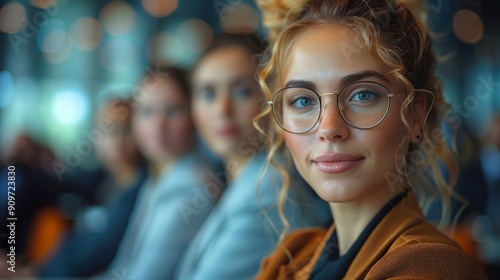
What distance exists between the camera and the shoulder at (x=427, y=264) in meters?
0.71

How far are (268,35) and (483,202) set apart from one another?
1109mm

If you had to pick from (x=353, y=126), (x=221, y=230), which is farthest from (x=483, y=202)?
(x=353, y=126)

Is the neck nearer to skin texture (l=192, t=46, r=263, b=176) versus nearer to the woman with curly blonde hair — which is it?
the woman with curly blonde hair

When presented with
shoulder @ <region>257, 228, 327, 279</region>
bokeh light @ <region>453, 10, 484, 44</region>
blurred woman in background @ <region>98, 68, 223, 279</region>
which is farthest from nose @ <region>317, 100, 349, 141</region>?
blurred woman in background @ <region>98, 68, 223, 279</region>

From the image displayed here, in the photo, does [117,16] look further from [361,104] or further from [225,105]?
[361,104]

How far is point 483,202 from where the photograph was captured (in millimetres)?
1846

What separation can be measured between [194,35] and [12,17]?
0.42m

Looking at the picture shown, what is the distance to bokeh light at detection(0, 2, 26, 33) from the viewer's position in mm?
1447

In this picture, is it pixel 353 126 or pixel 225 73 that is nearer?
pixel 353 126

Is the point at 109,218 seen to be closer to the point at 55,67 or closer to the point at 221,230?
the point at 55,67

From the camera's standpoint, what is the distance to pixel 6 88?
1646 millimetres

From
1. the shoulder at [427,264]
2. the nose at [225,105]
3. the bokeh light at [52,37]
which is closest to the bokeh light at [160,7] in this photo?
the bokeh light at [52,37]

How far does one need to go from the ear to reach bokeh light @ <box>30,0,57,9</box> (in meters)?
0.96

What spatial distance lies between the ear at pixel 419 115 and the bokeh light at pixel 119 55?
0.96 metres
